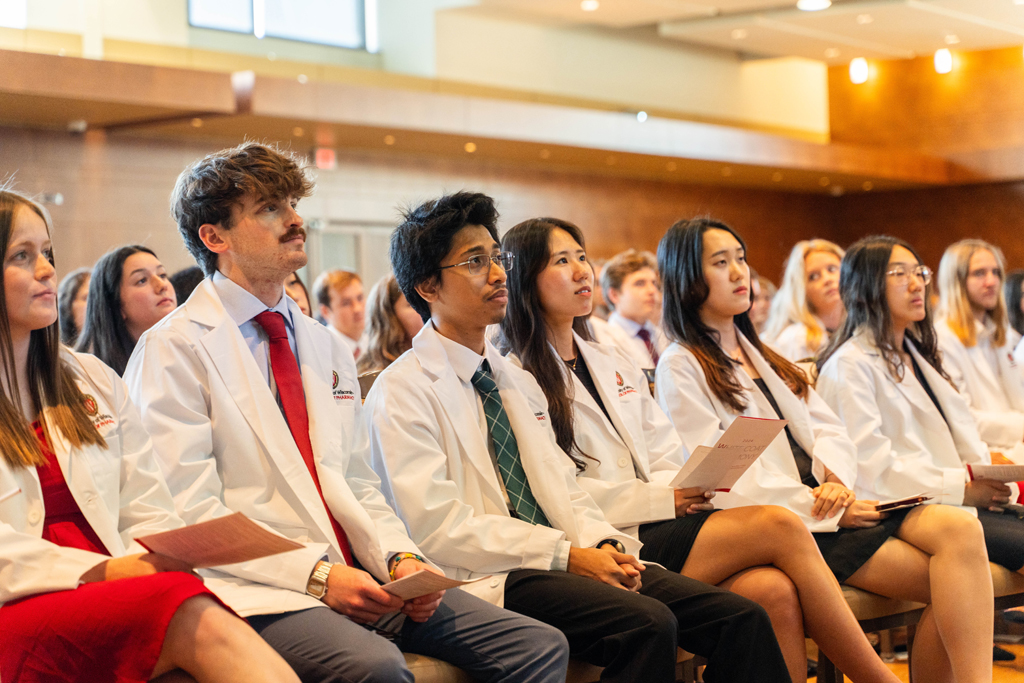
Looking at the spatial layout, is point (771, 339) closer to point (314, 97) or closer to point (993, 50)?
point (314, 97)

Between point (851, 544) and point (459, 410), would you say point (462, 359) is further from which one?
point (851, 544)

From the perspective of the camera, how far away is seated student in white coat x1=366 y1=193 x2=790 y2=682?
2.47 m

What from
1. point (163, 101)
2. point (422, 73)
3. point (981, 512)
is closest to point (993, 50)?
point (422, 73)

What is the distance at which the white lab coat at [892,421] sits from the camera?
144 inches

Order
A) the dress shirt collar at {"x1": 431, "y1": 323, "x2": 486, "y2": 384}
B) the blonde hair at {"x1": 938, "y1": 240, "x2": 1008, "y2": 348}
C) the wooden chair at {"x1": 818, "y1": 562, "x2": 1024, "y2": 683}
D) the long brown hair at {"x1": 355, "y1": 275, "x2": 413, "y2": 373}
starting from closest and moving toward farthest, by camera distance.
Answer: the dress shirt collar at {"x1": 431, "y1": 323, "x2": 486, "y2": 384} < the wooden chair at {"x1": 818, "y1": 562, "x2": 1024, "y2": 683} < the long brown hair at {"x1": 355, "y1": 275, "x2": 413, "y2": 373} < the blonde hair at {"x1": 938, "y1": 240, "x2": 1008, "y2": 348}

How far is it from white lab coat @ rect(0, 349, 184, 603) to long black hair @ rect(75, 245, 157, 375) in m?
1.32

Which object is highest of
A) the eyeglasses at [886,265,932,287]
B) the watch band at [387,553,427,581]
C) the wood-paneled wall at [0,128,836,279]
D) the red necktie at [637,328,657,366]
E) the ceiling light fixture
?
the ceiling light fixture

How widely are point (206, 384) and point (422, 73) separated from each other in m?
8.98

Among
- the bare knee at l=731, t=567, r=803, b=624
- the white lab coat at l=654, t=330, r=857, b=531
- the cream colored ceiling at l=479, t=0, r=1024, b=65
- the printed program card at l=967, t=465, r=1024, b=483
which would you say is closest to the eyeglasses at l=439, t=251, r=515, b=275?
the white lab coat at l=654, t=330, r=857, b=531

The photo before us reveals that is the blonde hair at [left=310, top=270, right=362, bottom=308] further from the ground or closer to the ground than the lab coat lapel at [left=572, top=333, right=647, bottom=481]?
further from the ground

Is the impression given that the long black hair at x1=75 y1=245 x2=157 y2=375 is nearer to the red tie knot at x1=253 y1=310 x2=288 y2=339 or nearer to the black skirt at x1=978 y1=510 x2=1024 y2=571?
the red tie knot at x1=253 y1=310 x2=288 y2=339

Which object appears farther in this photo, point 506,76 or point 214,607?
point 506,76

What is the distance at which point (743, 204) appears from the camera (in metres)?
15.5

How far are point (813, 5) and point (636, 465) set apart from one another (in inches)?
384
